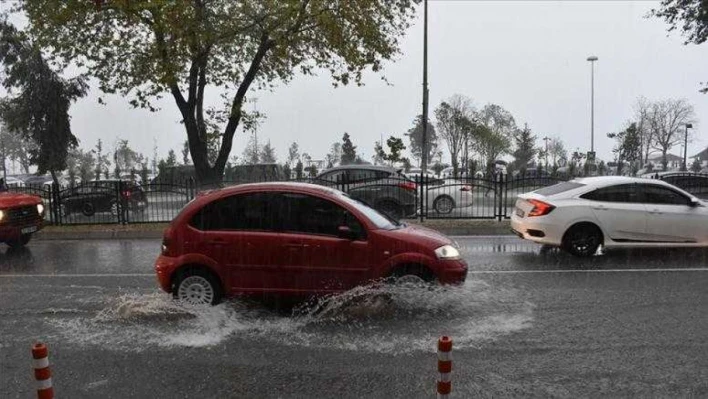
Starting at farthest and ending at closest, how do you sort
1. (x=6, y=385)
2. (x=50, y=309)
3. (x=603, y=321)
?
(x=50, y=309)
(x=603, y=321)
(x=6, y=385)

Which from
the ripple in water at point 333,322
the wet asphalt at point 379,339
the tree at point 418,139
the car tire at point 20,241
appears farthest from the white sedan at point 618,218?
the tree at point 418,139

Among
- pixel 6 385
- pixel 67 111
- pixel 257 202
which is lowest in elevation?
pixel 6 385

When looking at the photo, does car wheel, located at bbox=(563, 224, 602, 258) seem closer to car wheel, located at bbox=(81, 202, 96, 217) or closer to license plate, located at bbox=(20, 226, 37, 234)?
license plate, located at bbox=(20, 226, 37, 234)

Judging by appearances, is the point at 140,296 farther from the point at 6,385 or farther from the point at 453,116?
the point at 453,116

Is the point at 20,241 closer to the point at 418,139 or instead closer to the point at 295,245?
the point at 295,245

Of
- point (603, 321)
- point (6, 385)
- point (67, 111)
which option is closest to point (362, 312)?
point (603, 321)

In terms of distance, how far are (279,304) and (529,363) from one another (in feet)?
10.2

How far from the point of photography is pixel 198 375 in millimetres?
5152

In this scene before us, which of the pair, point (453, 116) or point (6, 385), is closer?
point (6, 385)

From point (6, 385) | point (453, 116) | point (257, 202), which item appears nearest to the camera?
point (6, 385)

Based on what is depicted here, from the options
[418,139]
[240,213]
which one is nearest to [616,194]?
[240,213]

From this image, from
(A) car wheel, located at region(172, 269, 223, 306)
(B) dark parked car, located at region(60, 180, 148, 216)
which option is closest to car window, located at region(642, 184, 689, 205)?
(A) car wheel, located at region(172, 269, 223, 306)

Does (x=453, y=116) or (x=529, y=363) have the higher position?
(x=453, y=116)

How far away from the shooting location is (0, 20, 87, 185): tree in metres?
29.6
